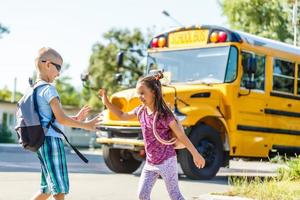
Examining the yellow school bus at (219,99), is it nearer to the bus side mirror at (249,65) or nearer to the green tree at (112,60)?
the bus side mirror at (249,65)

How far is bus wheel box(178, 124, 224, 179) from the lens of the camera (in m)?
11.4

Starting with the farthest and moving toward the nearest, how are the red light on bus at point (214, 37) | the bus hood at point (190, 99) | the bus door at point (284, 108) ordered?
the bus door at point (284, 108) < the red light on bus at point (214, 37) < the bus hood at point (190, 99)

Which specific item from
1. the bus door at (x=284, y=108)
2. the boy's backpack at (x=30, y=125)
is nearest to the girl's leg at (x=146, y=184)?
the boy's backpack at (x=30, y=125)

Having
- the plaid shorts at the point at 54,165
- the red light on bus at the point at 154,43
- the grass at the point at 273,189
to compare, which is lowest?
the grass at the point at 273,189

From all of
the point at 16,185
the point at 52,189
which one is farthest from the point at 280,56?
the point at 52,189

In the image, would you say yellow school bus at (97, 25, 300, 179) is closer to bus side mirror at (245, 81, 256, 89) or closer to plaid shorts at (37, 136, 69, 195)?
bus side mirror at (245, 81, 256, 89)

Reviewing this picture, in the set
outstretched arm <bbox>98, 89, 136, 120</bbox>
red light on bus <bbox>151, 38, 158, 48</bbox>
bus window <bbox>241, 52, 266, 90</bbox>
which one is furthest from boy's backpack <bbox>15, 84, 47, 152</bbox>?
red light on bus <bbox>151, 38, 158, 48</bbox>

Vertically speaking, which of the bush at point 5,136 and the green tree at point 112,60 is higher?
the green tree at point 112,60

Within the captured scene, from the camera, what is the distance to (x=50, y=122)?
5309 mm

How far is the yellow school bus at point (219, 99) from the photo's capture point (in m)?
11.6

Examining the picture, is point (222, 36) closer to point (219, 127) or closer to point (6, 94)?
point (219, 127)

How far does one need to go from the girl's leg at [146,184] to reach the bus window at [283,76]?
7486 mm

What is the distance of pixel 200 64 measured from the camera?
40.3 feet

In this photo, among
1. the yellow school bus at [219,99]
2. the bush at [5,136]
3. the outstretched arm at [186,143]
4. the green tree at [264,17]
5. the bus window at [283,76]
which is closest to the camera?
the outstretched arm at [186,143]
